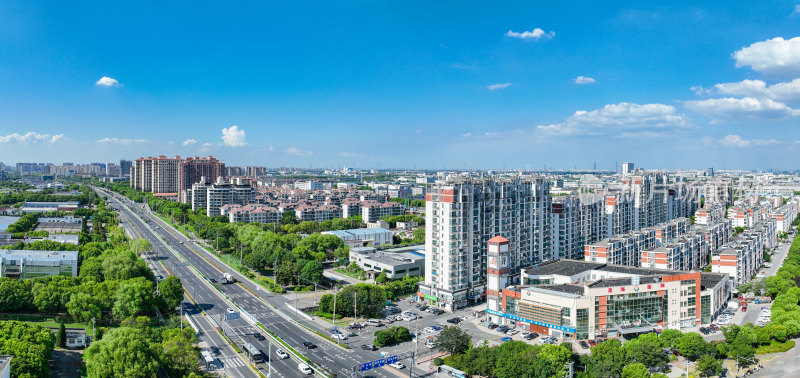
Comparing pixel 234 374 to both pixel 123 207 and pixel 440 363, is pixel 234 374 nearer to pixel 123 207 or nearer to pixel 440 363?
pixel 440 363

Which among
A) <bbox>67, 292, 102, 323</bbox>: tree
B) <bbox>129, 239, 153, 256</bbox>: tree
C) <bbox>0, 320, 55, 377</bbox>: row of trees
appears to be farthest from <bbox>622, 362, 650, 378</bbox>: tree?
<bbox>129, 239, 153, 256</bbox>: tree

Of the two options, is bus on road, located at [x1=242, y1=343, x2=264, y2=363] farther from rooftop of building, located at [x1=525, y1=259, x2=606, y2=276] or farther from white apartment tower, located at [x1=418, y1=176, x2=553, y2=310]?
rooftop of building, located at [x1=525, y1=259, x2=606, y2=276]

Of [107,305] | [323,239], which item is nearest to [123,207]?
[323,239]

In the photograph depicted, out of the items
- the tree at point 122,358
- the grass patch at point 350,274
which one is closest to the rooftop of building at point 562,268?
the grass patch at point 350,274

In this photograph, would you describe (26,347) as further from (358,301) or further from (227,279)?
(227,279)

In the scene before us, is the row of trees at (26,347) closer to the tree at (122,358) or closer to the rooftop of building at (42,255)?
the tree at (122,358)

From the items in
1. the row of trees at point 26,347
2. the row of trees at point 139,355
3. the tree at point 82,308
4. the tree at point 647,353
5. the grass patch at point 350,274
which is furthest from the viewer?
the grass patch at point 350,274
